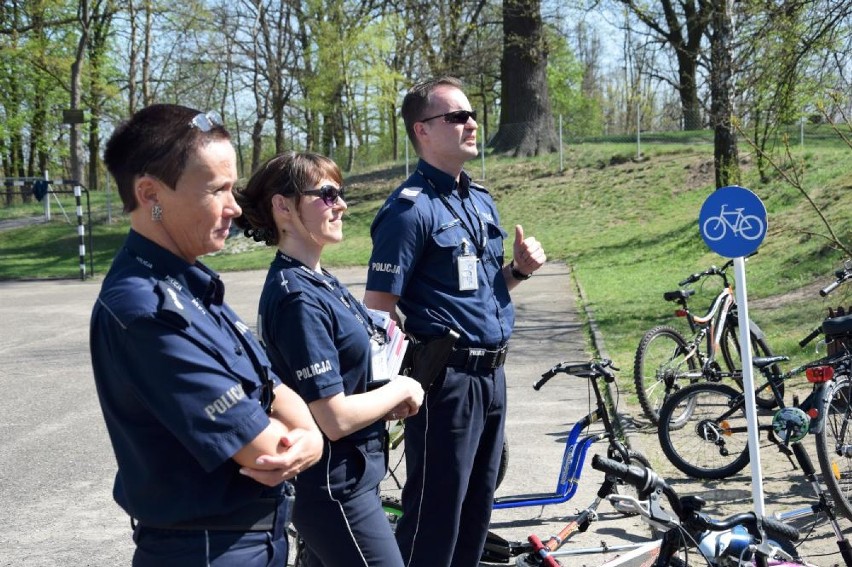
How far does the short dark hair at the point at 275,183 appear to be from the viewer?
3.10 meters

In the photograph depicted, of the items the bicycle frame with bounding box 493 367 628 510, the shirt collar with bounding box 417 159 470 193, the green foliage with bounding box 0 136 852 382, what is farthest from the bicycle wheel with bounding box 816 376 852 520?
the green foliage with bounding box 0 136 852 382

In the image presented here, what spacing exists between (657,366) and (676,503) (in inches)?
186

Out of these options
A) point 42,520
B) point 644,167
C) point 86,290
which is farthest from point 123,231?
point 42,520

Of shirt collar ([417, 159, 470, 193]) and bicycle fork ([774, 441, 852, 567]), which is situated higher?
shirt collar ([417, 159, 470, 193])

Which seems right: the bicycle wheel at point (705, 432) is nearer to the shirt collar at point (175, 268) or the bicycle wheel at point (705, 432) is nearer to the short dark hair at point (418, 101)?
the short dark hair at point (418, 101)

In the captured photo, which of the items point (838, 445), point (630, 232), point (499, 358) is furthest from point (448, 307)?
point (630, 232)

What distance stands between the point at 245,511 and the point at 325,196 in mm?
1232

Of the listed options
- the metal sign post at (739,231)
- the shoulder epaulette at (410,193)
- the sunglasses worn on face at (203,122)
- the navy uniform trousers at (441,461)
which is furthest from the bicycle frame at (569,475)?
the sunglasses worn on face at (203,122)

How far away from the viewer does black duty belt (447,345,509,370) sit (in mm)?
3717

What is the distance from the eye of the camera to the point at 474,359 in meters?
3.75

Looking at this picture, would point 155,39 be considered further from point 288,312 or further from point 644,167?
point 288,312

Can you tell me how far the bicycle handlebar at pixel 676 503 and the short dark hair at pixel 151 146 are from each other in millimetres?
1534

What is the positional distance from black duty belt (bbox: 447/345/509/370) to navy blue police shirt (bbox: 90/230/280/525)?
161 cm

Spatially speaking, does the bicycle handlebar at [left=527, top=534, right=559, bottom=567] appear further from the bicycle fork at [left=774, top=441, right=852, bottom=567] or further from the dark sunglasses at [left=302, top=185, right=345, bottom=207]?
the dark sunglasses at [left=302, top=185, right=345, bottom=207]
